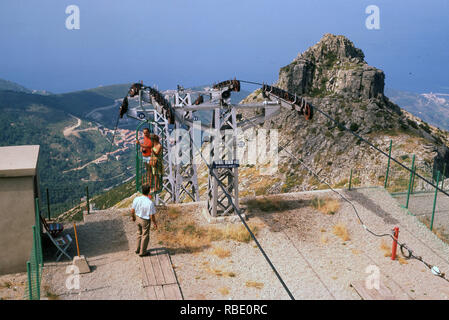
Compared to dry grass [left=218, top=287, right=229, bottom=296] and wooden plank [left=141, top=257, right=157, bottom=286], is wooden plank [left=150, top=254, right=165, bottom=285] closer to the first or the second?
wooden plank [left=141, top=257, right=157, bottom=286]

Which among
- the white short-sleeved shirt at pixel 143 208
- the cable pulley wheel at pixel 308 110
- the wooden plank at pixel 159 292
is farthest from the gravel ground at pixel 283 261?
the cable pulley wheel at pixel 308 110

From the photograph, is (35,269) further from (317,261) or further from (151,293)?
(317,261)

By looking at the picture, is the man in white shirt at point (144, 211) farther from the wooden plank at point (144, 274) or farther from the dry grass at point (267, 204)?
the dry grass at point (267, 204)

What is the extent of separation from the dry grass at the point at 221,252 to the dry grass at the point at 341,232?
13.9 feet

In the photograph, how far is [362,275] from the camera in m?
10.9

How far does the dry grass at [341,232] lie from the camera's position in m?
13.4

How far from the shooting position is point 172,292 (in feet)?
32.0

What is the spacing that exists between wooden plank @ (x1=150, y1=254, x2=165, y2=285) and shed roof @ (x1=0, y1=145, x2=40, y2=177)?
428cm

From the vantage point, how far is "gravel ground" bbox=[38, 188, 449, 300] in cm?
999

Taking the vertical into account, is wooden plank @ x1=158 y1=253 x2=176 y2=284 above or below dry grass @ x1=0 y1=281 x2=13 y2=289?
above

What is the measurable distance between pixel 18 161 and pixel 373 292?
10.7 m

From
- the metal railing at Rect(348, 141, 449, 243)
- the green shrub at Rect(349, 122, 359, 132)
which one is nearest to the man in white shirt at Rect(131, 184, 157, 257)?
the metal railing at Rect(348, 141, 449, 243)

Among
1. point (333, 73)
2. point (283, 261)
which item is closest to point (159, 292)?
point (283, 261)
